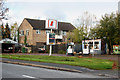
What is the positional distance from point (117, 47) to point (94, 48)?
14.9ft

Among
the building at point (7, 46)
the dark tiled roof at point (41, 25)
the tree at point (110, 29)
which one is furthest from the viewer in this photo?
the dark tiled roof at point (41, 25)

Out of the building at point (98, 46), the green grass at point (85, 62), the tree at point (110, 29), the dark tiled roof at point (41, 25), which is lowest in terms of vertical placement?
the green grass at point (85, 62)

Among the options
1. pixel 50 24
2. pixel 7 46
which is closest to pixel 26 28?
pixel 7 46

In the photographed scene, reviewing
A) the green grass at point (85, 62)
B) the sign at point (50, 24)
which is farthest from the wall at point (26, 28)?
the green grass at point (85, 62)

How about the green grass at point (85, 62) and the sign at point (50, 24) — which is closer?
the green grass at point (85, 62)

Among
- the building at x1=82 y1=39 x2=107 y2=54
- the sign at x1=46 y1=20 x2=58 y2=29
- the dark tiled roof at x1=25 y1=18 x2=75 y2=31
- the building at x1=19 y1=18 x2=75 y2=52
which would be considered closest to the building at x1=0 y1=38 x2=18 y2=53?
the building at x1=19 y1=18 x2=75 y2=52

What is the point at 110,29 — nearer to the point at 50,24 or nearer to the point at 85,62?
the point at 50,24

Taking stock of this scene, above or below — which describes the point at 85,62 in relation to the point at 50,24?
below

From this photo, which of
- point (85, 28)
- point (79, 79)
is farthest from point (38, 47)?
point (79, 79)

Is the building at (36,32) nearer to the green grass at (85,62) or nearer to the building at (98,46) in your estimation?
the building at (98,46)

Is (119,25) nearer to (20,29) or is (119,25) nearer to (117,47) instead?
(117,47)

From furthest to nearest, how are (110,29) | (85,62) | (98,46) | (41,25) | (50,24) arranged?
(41,25), (98,46), (110,29), (50,24), (85,62)

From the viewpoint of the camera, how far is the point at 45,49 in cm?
4684

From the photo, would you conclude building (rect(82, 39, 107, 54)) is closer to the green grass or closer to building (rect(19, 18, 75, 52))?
the green grass
